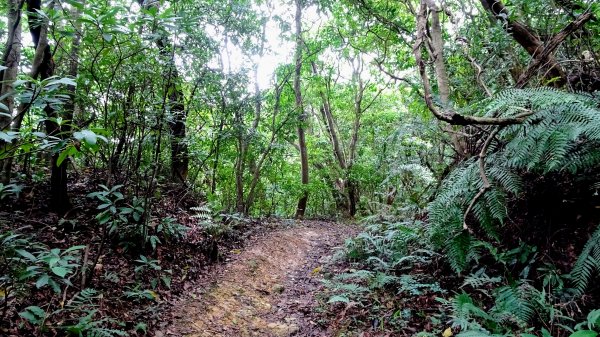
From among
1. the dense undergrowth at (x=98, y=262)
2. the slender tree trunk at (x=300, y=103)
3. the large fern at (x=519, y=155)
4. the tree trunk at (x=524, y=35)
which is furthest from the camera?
the slender tree trunk at (x=300, y=103)

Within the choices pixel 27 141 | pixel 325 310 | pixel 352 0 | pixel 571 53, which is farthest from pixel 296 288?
pixel 352 0

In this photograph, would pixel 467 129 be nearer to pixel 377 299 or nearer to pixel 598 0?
pixel 598 0

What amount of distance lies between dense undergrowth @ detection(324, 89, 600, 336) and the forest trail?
56 centimetres

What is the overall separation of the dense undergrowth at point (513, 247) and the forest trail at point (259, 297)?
564 millimetres

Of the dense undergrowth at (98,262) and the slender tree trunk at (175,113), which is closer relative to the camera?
the dense undergrowth at (98,262)

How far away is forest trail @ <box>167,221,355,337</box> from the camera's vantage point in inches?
154

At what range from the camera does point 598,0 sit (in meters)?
3.69

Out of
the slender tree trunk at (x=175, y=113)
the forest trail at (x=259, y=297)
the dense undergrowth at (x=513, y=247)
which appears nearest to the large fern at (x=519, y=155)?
the dense undergrowth at (x=513, y=247)

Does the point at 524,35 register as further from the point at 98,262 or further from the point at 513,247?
the point at 98,262

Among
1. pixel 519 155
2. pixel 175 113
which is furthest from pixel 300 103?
pixel 519 155

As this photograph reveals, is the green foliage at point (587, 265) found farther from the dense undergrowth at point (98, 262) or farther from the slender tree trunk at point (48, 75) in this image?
the slender tree trunk at point (48, 75)

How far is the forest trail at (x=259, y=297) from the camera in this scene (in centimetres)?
392

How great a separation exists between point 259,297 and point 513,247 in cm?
323

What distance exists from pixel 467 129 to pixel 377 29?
480 centimetres
